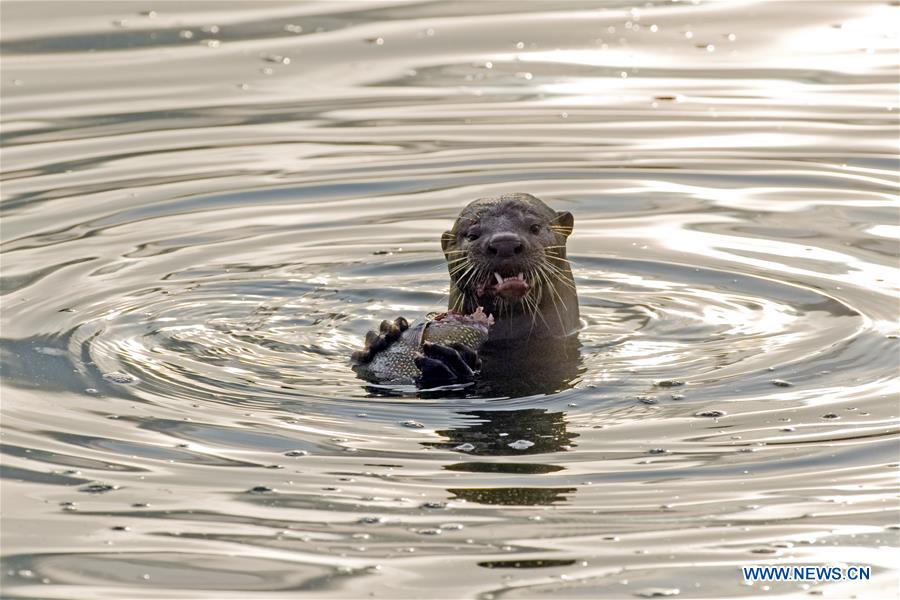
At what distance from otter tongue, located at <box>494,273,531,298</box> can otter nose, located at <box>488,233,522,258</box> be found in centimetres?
13

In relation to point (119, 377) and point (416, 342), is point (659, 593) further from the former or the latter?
point (119, 377)

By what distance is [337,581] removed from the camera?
5.21 m

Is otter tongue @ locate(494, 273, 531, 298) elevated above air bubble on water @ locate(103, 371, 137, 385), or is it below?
above

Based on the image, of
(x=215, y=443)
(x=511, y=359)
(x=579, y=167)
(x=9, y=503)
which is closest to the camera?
(x=9, y=503)

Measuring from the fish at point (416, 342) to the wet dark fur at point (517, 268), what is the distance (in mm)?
295

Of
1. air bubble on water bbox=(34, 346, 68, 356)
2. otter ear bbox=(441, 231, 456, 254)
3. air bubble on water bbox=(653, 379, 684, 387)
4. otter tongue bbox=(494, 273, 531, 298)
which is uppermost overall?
otter ear bbox=(441, 231, 456, 254)

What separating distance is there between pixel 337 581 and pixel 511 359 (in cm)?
266

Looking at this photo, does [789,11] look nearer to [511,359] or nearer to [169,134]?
[169,134]

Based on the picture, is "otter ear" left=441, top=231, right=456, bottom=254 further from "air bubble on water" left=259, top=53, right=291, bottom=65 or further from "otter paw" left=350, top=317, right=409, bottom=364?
"air bubble on water" left=259, top=53, right=291, bottom=65

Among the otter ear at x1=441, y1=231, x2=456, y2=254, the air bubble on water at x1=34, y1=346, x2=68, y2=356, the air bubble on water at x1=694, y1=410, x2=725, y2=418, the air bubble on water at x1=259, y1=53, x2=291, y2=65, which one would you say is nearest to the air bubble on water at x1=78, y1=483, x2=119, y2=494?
the air bubble on water at x1=34, y1=346, x2=68, y2=356

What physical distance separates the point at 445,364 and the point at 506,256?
2.28 ft

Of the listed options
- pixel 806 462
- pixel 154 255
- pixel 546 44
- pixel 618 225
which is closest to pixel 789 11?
pixel 546 44

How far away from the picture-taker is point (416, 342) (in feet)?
24.0

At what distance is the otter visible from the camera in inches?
296
